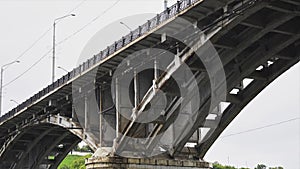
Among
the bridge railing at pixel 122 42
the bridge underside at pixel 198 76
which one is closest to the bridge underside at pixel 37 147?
the bridge railing at pixel 122 42

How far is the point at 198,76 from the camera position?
107ft

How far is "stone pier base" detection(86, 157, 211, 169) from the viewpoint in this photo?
33.8 meters

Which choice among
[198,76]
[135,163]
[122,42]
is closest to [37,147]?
[135,163]

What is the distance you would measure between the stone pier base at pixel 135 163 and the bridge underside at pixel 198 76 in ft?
2.32

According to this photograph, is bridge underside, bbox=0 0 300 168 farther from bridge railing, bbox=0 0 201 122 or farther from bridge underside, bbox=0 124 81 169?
bridge underside, bbox=0 124 81 169

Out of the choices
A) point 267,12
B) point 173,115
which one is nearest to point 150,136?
point 173,115

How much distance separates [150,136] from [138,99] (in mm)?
2550

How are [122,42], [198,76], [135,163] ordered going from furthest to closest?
[135,163] → [122,42] → [198,76]

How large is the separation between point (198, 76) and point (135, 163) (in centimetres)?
655

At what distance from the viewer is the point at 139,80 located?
33.8 m

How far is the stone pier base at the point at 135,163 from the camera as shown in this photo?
33.8 meters

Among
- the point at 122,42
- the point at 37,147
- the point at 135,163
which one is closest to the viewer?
the point at 122,42

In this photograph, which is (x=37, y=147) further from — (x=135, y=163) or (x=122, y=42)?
(x=122, y=42)

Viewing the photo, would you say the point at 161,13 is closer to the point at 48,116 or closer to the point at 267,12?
the point at 267,12
